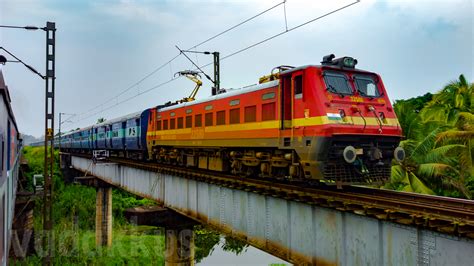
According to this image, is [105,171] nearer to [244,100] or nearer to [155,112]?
[155,112]

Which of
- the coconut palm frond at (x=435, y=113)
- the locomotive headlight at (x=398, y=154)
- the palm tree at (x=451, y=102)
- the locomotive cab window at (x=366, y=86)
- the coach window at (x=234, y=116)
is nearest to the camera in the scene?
the locomotive headlight at (x=398, y=154)

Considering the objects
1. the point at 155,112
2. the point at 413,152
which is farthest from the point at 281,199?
the point at 155,112

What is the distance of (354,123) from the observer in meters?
11.3

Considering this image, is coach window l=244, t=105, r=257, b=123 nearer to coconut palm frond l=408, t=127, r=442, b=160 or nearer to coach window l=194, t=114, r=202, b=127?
coach window l=194, t=114, r=202, b=127

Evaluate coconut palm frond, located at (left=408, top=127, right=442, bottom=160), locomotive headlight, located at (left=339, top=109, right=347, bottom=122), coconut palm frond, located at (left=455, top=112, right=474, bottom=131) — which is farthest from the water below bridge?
coconut palm frond, located at (left=455, top=112, right=474, bottom=131)

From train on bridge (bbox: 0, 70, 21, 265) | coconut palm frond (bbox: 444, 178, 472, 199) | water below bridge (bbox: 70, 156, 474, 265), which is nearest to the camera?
water below bridge (bbox: 70, 156, 474, 265)

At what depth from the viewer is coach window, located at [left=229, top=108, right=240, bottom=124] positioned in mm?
14977

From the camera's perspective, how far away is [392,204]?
891 cm

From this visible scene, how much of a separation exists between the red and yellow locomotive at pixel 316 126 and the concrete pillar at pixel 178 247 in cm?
807

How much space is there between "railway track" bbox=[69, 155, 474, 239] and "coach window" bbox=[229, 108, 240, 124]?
2.47 m

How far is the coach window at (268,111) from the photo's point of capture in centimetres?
1284

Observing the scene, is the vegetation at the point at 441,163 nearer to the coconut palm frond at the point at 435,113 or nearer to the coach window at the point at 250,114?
the coconut palm frond at the point at 435,113

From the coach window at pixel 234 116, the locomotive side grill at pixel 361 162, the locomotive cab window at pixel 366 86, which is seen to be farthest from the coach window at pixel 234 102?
the locomotive side grill at pixel 361 162

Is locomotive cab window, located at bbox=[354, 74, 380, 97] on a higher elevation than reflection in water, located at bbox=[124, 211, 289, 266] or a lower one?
higher
